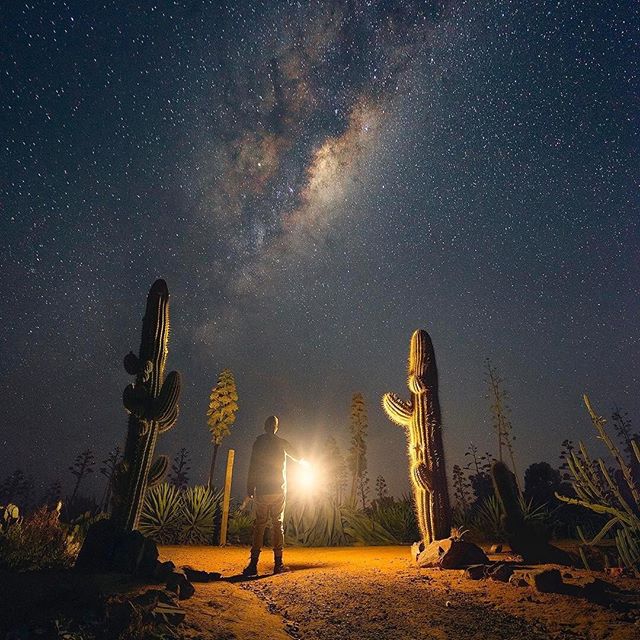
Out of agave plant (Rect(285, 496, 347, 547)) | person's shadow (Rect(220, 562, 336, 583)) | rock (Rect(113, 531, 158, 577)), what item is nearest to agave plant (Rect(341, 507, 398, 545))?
agave plant (Rect(285, 496, 347, 547))

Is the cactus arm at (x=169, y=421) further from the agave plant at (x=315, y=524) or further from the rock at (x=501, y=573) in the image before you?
the agave plant at (x=315, y=524)

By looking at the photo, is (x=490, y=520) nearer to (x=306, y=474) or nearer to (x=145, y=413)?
(x=306, y=474)

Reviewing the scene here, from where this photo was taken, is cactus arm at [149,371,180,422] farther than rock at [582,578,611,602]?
Yes

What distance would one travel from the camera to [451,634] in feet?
11.1

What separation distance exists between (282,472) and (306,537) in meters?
5.65

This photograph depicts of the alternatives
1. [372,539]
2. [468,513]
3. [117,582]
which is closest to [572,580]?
[117,582]

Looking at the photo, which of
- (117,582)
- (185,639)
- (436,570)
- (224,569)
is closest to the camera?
(185,639)

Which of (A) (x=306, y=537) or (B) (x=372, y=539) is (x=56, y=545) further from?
(B) (x=372, y=539)

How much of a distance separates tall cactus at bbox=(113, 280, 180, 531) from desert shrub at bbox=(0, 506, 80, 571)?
0.70m

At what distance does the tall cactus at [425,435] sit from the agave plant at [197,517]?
246 inches

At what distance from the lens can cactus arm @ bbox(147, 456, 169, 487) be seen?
614cm

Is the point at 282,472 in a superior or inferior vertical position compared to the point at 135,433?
inferior

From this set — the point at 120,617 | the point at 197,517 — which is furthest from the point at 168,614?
the point at 197,517

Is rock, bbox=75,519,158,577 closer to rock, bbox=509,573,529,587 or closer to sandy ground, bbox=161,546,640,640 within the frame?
sandy ground, bbox=161,546,640,640
